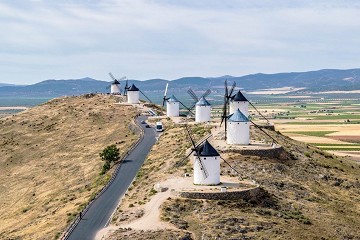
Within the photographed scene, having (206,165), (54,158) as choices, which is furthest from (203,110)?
(206,165)

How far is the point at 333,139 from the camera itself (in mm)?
149000

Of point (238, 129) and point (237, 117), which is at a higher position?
point (237, 117)

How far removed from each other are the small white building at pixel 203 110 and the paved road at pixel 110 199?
11574 millimetres

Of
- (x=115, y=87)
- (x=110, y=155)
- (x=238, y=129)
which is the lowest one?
(x=110, y=155)

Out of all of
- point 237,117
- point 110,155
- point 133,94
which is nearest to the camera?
point 237,117

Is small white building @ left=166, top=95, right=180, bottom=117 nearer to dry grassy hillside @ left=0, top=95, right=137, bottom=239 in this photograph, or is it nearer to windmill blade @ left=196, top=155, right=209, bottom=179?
dry grassy hillside @ left=0, top=95, right=137, bottom=239

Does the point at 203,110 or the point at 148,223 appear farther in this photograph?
the point at 203,110

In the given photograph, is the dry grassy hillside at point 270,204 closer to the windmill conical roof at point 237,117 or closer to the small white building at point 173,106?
the windmill conical roof at point 237,117

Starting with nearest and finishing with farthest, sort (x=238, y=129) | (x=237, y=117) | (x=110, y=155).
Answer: (x=238, y=129)
(x=237, y=117)
(x=110, y=155)

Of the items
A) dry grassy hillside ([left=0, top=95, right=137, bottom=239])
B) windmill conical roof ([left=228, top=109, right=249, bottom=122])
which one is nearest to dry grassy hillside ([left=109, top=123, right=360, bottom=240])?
windmill conical roof ([left=228, top=109, right=249, bottom=122])

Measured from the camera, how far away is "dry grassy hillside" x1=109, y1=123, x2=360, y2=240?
141ft

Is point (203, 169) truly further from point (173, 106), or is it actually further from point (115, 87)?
point (115, 87)

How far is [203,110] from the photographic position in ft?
277

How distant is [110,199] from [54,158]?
35.6m
